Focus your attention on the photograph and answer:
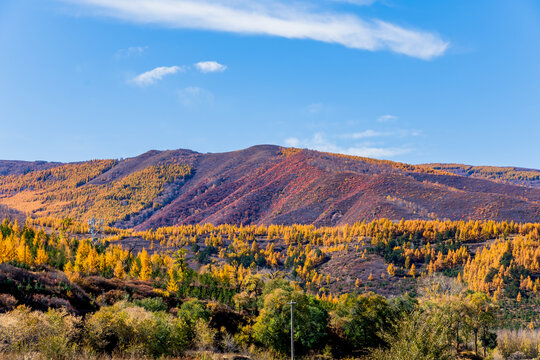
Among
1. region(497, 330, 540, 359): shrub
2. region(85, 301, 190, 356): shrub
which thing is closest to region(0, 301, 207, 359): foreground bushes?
region(85, 301, 190, 356): shrub

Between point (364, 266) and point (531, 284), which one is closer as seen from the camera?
point (531, 284)

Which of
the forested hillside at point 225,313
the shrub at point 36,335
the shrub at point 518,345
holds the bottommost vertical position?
the shrub at point 518,345

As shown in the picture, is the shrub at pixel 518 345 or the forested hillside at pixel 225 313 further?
the shrub at pixel 518 345

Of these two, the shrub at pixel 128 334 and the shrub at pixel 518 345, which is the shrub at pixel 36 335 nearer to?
the shrub at pixel 128 334

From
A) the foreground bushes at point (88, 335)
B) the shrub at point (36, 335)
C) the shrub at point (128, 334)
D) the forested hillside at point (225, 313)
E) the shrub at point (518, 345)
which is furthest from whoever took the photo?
the shrub at point (518, 345)

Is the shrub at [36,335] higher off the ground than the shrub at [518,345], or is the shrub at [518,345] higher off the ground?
the shrub at [36,335]

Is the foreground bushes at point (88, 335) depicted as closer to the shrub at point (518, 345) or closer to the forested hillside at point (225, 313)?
the forested hillside at point (225, 313)

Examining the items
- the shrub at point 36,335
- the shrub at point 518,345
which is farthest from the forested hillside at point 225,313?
the shrub at point 518,345

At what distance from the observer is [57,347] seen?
26.0 meters

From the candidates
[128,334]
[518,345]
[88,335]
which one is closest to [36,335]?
[88,335]

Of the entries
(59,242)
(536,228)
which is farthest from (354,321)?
(536,228)

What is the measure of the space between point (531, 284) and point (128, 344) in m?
158

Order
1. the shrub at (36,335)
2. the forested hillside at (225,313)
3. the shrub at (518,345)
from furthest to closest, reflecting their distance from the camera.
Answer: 1. the shrub at (518,345)
2. the forested hillside at (225,313)
3. the shrub at (36,335)

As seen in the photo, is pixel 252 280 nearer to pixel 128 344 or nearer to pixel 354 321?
pixel 354 321
